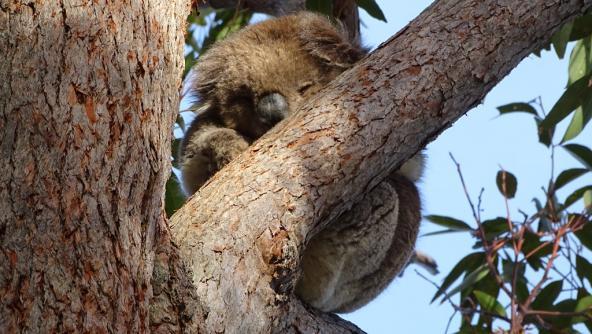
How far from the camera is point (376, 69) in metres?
2.25

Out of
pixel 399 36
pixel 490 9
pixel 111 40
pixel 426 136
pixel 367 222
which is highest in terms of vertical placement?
pixel 490 9

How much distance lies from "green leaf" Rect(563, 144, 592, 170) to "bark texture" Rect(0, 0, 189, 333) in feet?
9.17

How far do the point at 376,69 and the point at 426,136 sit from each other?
9.0 inches

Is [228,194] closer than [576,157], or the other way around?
[228,194]

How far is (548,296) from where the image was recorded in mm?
3830

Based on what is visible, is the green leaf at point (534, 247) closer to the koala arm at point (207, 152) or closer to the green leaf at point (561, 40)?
the green leaf at point (561, 40)

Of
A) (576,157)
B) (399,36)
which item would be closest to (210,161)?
(399,36)

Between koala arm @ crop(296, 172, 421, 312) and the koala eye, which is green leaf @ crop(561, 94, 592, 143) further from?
the koala eye

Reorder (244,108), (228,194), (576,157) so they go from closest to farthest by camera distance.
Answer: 1. (228,194)
2. (244,108)
3. (576,157)

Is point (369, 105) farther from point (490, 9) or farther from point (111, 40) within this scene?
point (111, 40)

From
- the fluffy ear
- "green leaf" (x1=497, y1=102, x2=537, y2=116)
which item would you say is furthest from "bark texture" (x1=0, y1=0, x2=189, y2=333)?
"green leaf" (x1=497, y1=102, x2=537, y2=116)

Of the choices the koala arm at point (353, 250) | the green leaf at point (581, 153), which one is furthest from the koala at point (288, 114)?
the green leaf at point (581, 153)

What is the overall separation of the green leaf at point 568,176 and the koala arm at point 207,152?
6.71 ft

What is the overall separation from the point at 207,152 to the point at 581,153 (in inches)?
86.9
